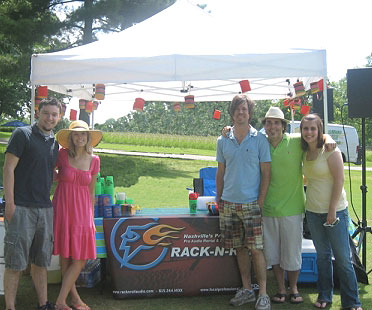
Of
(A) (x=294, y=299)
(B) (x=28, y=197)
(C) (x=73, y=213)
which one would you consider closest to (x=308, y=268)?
(A) (x=294, y=299)

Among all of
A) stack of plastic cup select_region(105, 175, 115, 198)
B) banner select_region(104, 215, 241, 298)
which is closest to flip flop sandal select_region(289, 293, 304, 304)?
banner select_region(104, 215, 241, 298)

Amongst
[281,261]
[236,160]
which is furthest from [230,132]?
[281,261]

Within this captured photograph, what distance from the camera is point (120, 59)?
4.02 meters

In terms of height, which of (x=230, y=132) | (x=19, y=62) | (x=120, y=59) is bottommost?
(x=230, y=132)

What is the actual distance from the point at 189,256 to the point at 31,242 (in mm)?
1263

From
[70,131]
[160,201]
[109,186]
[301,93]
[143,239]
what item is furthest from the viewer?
[160,201]

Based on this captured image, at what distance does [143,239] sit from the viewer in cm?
361

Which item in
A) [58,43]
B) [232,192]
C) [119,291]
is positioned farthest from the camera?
[58,43]

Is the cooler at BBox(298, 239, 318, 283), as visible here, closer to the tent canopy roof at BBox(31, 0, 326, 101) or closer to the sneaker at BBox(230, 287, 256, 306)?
the sneaker at BBox(230, 287, 256, 306)

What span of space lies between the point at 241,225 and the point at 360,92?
5.45ft

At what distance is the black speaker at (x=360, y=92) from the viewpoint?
13.0 feet

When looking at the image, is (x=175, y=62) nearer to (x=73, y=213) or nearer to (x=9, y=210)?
(x=73, y=213)

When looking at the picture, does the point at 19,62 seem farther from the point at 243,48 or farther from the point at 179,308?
the point at 179,308

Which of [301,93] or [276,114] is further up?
[301,93]
